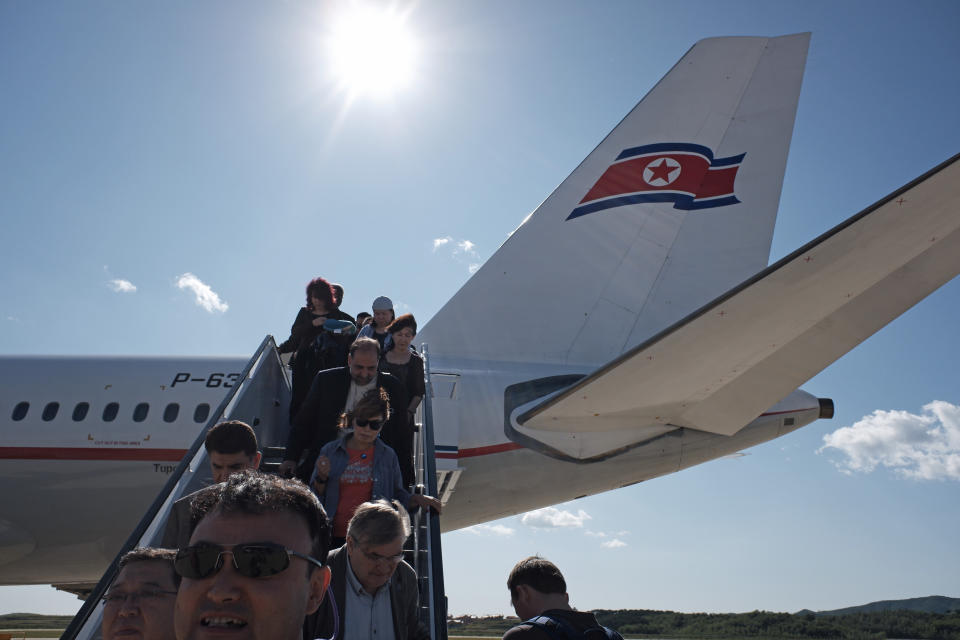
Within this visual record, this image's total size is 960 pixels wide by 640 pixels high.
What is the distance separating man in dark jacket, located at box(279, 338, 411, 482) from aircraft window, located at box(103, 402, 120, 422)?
4.16m

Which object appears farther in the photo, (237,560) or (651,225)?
(651,225)

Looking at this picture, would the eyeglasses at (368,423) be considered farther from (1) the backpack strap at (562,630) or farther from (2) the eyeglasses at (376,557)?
(1) the backpack strap at (562,630)

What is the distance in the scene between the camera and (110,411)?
Answer: 7.62m

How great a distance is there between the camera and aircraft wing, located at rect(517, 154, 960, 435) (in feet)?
11.6

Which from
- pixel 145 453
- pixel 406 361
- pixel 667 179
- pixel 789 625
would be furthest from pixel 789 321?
pixel 789 625

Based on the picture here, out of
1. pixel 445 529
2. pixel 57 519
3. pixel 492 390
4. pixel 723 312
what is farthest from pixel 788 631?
pixel 57 519

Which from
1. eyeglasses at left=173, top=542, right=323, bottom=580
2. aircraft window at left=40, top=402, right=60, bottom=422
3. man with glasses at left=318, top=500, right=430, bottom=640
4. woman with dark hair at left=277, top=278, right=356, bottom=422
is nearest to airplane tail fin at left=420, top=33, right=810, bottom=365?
woman with dark hair at left=277, top=278, right=356, bottom=422

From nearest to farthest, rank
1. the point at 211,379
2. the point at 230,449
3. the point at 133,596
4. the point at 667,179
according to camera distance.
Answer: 1. the point at 133,596
2. the point at 230,449
3. the point at 211,379
4. the point at 667,179

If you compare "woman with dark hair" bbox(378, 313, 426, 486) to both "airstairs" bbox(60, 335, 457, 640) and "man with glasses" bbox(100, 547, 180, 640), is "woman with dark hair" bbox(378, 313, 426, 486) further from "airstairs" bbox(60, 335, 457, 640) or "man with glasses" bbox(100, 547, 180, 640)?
"man with glasses" bbox(100, 547, 180, 640)

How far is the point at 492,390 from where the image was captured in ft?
24.2

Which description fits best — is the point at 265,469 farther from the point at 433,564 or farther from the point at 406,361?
the point at 433,564

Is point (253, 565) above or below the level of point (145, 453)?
below

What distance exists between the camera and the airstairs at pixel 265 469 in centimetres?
324

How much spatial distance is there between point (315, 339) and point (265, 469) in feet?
4.11
